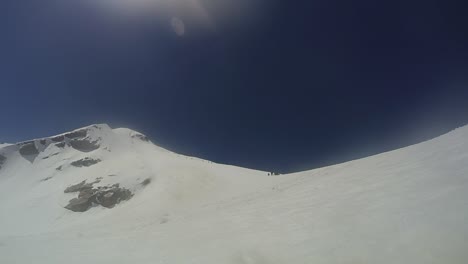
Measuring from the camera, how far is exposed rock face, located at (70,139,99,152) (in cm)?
9869

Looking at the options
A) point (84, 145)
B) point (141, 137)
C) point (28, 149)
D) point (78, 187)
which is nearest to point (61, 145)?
point (84, 145)

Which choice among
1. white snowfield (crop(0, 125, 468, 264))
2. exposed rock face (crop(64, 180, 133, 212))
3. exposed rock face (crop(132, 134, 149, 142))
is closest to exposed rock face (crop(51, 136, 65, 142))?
exposed rock face (crop(132, 134, 149, 142))

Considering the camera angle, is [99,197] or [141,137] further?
[141,137]

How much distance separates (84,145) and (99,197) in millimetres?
49194

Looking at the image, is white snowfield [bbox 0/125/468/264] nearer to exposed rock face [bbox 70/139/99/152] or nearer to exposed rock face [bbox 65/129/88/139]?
exposed rock face [bbox 70/139/99/152]

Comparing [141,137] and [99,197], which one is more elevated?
[141,137]

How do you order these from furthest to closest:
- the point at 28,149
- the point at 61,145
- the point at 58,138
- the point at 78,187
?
the point at 58,138 → the point at 61,145 → the point at 28,149 → the point at 78,187

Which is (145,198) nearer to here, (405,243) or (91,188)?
(91,188)

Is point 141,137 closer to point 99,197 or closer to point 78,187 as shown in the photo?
point 78,187

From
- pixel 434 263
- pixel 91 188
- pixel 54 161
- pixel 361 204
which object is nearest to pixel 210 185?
pixel 91 188

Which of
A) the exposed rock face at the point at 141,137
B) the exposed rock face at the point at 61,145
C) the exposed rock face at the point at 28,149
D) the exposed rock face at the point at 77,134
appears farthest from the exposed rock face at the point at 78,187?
the exposed rock face at the point at 141,137

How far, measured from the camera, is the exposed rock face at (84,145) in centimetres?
9869

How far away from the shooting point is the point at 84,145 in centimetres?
10088

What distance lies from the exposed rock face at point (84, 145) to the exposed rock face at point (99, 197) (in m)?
40.8
